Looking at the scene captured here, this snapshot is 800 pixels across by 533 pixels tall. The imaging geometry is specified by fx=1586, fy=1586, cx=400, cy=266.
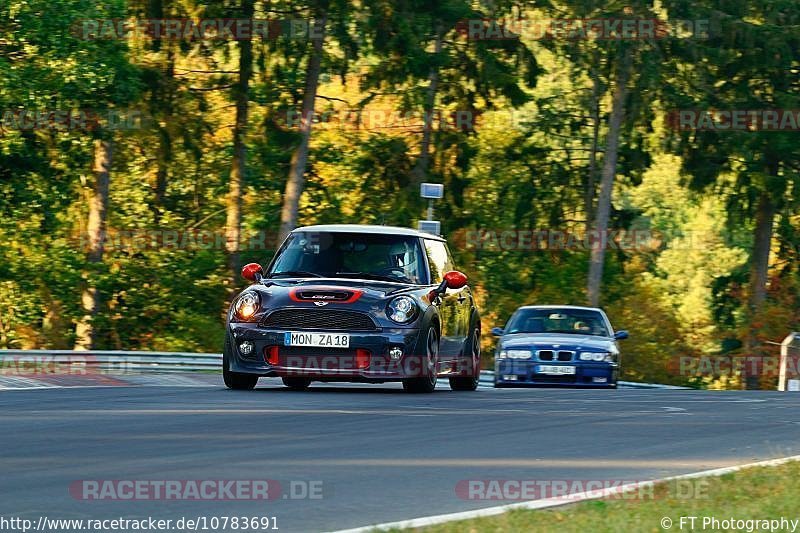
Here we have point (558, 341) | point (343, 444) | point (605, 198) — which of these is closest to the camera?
point (343, 444)

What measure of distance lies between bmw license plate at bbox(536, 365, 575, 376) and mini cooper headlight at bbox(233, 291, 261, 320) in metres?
8.48

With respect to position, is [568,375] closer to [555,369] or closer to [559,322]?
[555,369]

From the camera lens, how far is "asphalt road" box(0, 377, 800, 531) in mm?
8586

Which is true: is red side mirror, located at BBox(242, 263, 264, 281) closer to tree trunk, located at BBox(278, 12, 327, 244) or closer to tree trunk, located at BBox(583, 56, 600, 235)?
tree trunk, located at BBox(278, 12, 327, 244)

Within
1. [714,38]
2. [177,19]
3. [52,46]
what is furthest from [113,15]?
[714,38]

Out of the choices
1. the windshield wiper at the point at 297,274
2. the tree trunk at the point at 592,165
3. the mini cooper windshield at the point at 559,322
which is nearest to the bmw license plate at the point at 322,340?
the windshield wiper at the point at 297,274

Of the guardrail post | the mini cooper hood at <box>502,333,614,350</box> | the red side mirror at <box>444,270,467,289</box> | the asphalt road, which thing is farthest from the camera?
the guardrail post

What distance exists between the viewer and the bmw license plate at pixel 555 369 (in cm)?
2447

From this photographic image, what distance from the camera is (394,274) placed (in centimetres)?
1773

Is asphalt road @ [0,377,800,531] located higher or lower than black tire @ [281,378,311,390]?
higher

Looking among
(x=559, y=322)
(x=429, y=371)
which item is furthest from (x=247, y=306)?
(x=559, y=322)

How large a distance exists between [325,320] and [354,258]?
55.5 inches

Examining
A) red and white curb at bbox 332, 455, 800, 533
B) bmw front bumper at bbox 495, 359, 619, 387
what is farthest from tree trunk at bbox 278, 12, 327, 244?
red and white curb at bbox 332, 455, 800, 533

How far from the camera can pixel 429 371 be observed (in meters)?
17.4
